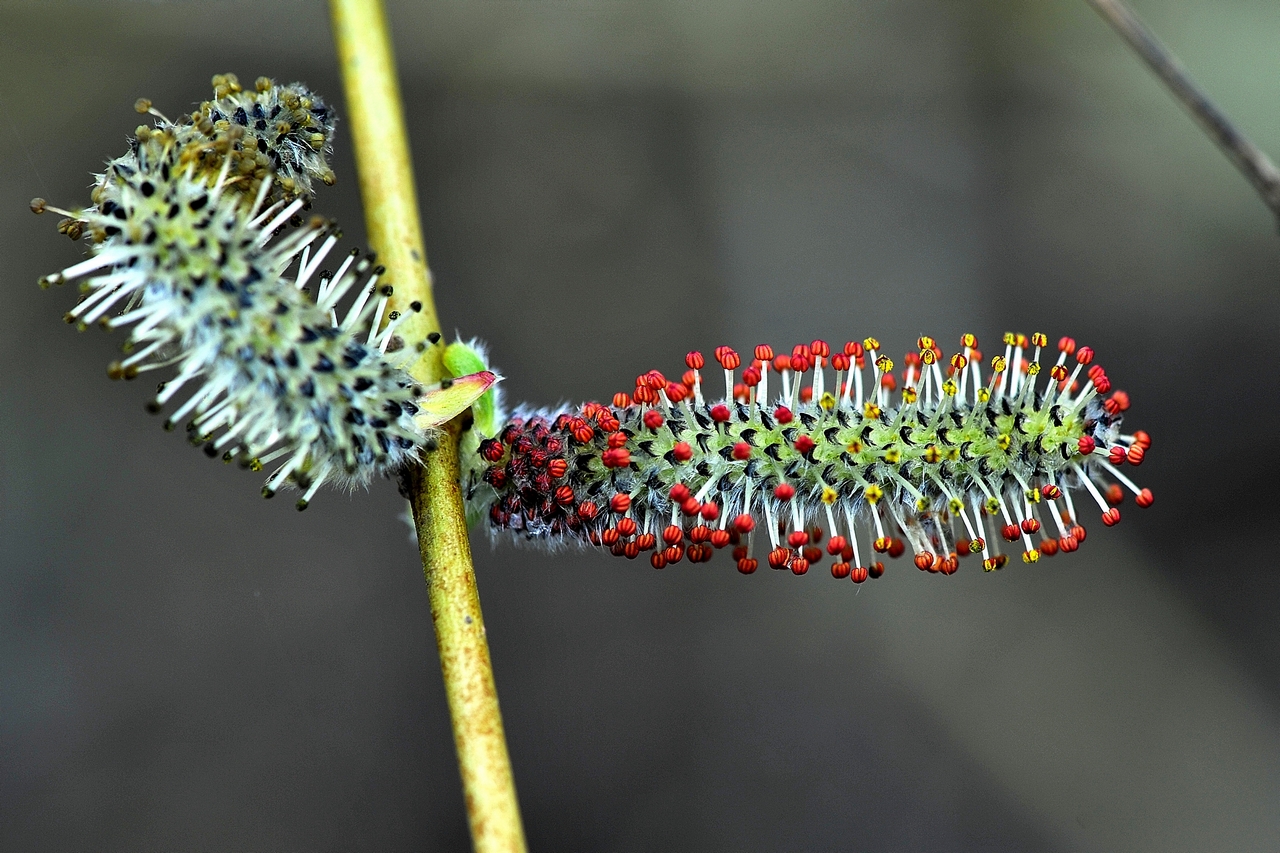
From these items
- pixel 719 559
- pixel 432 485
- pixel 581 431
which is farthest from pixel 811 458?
pixel 719 559

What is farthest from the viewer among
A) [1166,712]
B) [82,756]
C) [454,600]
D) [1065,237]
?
[1065,237]

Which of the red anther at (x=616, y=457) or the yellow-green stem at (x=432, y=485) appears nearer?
→ the yellow-green stem at (x=432, y=485)

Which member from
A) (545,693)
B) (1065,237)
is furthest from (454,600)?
(1065,237)

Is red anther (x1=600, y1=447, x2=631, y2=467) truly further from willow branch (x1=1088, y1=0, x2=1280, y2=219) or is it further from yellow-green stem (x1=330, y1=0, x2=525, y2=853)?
willow branch (x1=1088, y1=0, x2=1280, y2=219)

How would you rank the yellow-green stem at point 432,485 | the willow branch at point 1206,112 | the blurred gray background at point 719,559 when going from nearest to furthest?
the willow branch at point 1206,112 < the yellow-green stem at point 432,485 < the blurred gray background at point 719,559

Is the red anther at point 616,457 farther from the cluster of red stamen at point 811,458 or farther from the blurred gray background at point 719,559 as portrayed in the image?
the blurred gray background at point 719,559

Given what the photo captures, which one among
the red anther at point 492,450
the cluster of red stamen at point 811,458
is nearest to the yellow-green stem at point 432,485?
the red anther at point 492,450

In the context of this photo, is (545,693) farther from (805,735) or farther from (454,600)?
(454,600)
